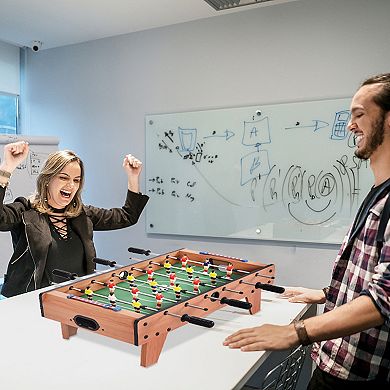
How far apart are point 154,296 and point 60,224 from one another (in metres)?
0.99

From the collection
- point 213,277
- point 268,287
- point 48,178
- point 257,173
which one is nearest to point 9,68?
point 48,178

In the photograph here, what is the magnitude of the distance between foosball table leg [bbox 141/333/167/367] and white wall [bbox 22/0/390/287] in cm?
207

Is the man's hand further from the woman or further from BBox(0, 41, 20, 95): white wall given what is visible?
BBox(0, 41, 20, 95): white wall

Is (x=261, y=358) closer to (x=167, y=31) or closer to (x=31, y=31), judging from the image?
(x=167, y=31)

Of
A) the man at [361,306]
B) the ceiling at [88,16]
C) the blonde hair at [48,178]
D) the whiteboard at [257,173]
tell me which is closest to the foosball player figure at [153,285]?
the man at [361,306]

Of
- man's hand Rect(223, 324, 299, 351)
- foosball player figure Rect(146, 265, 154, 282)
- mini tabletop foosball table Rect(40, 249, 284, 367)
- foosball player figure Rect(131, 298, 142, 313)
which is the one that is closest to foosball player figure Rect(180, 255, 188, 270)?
mini tabletop foosball table Rect(40, 249, 284, 367)

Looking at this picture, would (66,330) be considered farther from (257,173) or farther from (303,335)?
(257,173)

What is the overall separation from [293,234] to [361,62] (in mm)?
1347

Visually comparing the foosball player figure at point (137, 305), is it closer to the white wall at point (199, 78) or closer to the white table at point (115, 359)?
the white table at point (115, 359)

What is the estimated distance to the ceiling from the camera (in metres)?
Answer: 3.12

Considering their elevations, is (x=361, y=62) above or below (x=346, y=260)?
above

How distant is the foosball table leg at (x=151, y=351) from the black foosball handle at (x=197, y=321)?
10 centimetres

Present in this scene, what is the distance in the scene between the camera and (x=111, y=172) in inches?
155

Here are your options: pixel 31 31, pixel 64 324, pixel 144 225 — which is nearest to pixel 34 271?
pixel 64 324
